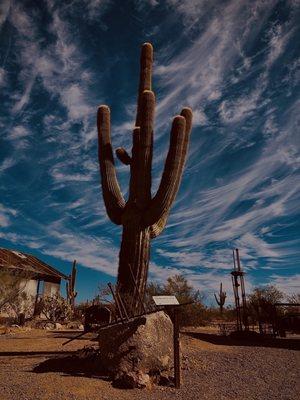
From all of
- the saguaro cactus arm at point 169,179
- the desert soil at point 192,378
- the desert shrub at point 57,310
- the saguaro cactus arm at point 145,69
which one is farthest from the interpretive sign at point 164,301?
the desert shrub at point 57,310

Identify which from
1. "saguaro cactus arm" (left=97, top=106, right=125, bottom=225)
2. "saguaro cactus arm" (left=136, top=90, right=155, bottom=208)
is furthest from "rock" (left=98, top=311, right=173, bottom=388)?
"saguaro cactus arm" (left=136, top=90, right=155, bottom=208)

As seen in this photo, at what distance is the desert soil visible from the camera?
567 centimetres

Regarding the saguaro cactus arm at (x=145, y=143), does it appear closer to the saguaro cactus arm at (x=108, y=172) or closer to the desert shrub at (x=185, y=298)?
the saguaro cactus arm at (x=108, y=172)

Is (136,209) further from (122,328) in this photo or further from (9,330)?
(9,330)

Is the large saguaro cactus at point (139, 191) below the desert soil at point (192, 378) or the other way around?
the other way around

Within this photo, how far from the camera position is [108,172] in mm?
10727

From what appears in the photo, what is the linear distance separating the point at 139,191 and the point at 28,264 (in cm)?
1646

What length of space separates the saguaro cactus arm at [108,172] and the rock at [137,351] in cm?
391

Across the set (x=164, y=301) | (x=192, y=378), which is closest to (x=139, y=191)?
(x=164, y=301)

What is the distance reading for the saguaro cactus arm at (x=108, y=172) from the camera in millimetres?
10383

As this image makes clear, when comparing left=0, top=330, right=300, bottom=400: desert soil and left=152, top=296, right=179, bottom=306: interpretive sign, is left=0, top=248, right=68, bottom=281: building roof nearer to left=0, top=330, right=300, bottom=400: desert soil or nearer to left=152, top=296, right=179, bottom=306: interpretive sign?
left=0, top=330, right=300, bottom=400: desert soil

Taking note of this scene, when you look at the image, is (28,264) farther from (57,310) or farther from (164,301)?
(164,301)

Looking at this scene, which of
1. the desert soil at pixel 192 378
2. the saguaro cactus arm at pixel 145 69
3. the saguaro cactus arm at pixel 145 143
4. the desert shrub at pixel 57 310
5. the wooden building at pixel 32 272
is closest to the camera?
the desert soil at pixel 192 378

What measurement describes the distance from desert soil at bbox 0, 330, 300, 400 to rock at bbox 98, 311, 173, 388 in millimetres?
305
